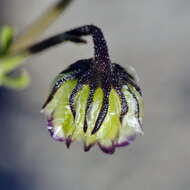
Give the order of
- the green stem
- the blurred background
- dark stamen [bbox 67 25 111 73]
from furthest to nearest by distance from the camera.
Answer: the blurred background
the green stem
dark stamen [bbox 67 25 111 73]

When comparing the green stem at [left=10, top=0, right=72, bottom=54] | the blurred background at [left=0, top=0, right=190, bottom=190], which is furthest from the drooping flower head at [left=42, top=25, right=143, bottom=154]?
the blurred background at [left=0, top=0, right=190, bottom=190]

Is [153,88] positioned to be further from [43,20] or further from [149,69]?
[43,20]

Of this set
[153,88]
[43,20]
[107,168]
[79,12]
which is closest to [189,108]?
[153,88]

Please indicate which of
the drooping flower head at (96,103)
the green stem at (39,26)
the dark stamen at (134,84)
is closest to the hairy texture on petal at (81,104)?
the drooping flower head at (96,103)

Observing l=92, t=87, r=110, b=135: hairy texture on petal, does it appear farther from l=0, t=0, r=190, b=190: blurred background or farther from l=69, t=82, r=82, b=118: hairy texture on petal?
l=0, t=0, r=190, b=190: blurred background

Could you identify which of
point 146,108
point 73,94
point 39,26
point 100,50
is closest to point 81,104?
point 73,94

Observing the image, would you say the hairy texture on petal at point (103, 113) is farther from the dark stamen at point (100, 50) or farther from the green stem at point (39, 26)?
the green stem at point (39, 26)

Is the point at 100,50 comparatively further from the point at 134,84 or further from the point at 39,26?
Answer: the point at 39,26
